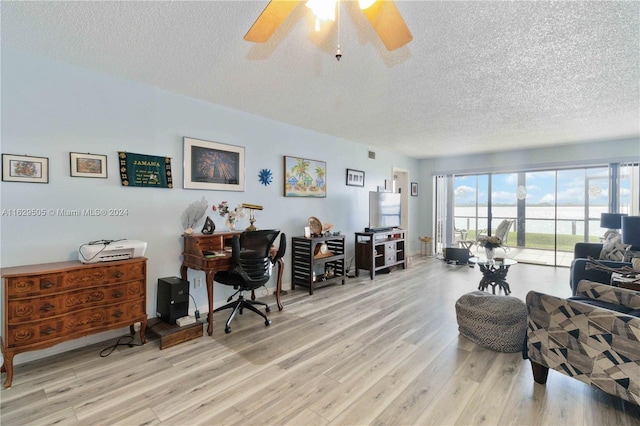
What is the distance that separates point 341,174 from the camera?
5.15m

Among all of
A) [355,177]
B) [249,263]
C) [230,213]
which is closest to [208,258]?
[249,263]

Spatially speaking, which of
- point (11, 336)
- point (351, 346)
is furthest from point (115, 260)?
point (351, 346)

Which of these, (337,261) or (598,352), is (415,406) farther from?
(337,261)

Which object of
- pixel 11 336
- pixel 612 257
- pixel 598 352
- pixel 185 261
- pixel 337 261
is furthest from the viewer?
pixel 337 261

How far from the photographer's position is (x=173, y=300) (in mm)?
2670

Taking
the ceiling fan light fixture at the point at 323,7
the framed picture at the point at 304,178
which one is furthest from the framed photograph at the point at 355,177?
the ceiling fan light fixture at the point at 323,7

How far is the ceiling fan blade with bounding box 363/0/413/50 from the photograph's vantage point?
1317 millimetres

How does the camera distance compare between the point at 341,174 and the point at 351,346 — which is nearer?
the point at 351,346

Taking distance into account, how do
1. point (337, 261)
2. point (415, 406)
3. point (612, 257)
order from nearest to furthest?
1. point (415, 406)
2. point (612, 257)
3. point (337, 261)

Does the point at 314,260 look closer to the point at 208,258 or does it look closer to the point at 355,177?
the point at 208,258

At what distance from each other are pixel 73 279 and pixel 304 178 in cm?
298

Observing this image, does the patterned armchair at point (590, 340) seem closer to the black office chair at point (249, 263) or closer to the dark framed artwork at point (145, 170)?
the black office chair at point (249, 263)

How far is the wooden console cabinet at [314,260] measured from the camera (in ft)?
13.5

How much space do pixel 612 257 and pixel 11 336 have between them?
5.97 m
